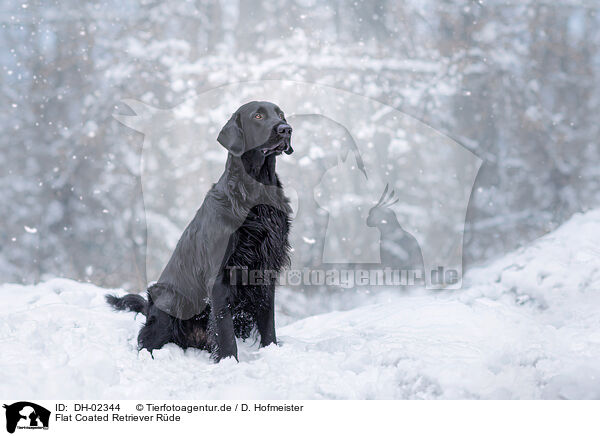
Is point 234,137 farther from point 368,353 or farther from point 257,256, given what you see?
point 368,353

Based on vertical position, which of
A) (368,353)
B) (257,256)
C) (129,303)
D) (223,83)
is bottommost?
(368,353)

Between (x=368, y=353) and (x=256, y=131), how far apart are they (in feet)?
3.51

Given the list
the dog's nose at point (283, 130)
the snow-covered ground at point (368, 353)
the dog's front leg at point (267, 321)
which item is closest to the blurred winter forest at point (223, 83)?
the snow-covered ground at point (368, 353)

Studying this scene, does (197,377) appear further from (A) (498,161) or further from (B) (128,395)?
(A) (498,161)

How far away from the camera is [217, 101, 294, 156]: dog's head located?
2111mm

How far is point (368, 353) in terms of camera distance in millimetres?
1925

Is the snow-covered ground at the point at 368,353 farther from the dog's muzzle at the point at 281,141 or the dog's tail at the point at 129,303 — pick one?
the dog's muzzle at the point at 281,141

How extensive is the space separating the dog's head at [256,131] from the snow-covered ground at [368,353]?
898 mm

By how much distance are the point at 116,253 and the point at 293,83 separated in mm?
1938

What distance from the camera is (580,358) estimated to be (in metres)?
1.87

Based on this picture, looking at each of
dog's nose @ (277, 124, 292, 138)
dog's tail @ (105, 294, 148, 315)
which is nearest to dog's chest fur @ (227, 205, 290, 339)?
dog's nose @ (277, 124, 292, 138)

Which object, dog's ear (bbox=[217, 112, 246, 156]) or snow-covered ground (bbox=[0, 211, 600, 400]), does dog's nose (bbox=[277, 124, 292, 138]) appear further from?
snow-covered ground (bbox=[0, 211, 600, 400])

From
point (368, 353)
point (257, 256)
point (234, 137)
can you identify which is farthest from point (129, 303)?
point (368, 353)

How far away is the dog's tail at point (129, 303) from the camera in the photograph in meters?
2.43
